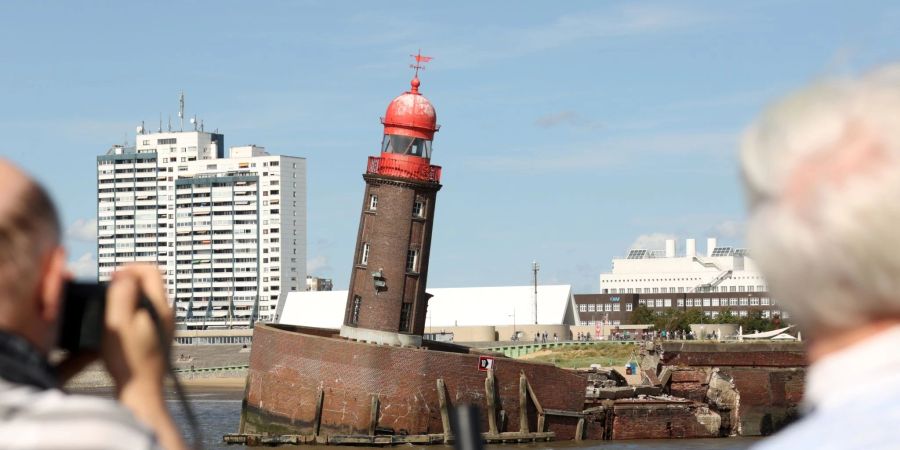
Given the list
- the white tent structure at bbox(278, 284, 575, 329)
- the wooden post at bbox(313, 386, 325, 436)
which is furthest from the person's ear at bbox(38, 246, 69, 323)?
the white tent structure at bbox(278, 284, 575, 329)

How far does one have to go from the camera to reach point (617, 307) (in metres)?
148

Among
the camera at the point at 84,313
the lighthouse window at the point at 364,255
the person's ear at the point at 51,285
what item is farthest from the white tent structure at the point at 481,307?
the person's ear at the point at 51,285

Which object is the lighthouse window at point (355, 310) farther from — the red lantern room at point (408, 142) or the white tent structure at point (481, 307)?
the white tent structure at point (481, 307)

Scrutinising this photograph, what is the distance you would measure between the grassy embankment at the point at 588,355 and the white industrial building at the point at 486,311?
13791 mm

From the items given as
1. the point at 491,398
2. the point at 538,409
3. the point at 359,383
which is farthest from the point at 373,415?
the point at 538,409

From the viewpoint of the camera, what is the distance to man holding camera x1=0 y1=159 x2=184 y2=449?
215cm

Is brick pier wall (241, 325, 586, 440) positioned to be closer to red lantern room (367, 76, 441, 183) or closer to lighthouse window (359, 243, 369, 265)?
lighthouse window (359, 243, 369, 265)

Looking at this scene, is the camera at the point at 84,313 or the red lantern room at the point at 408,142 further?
the red lantern room at the point at 408,142

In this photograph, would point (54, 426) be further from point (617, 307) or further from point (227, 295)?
point (227, 295)

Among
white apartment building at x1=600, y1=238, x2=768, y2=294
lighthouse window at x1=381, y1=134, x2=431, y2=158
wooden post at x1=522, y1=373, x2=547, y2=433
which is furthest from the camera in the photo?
white apartment building at x1=600, y1=238, x2=768, y2=294

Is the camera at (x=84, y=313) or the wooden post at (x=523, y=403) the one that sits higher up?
the camera at (x=84, y=313)

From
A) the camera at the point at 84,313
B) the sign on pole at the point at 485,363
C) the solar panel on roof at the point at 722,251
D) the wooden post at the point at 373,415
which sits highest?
the solar panel on roof at the point at 722,251

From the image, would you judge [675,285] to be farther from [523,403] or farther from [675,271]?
[523,403]

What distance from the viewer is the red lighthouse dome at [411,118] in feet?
137
